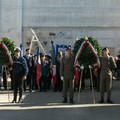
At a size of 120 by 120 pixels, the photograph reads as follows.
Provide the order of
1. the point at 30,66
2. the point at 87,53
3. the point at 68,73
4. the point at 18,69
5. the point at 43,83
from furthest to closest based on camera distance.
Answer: the point at 43,83 < the point at 30,66 < the point at 87,53 < the point at 68,73 < the point at 18,69

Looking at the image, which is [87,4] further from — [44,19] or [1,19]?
[1,19]

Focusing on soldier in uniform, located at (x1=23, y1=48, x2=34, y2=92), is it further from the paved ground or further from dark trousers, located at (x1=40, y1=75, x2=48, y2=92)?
the paved ground

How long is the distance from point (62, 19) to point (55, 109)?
18.9 meters

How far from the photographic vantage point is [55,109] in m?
13.9

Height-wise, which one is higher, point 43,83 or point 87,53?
point 87,53

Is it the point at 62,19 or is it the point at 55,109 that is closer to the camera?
the point at 55,109

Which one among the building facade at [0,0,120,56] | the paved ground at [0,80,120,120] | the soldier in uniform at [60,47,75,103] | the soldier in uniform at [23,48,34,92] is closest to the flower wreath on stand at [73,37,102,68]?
the soldier in uniform at [60,47,75,103]

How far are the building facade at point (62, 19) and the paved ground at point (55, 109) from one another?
15.1 m

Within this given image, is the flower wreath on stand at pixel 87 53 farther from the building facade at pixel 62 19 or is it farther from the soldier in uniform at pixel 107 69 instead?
the building facade at pixel 62 19

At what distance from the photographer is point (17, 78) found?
15414mm

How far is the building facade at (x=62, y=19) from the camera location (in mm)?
32062

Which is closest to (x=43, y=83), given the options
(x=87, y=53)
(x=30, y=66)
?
(x=30, y=66)

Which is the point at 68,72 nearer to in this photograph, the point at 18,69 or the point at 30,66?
the point at 18,69

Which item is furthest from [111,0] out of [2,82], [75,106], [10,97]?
[75,106]
